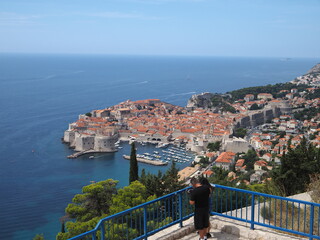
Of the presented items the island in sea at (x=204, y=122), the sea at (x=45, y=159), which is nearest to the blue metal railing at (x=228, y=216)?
the sea at (x=45, y=159)

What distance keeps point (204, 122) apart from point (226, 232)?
3454 cm

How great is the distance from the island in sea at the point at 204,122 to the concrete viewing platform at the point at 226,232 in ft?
68.9

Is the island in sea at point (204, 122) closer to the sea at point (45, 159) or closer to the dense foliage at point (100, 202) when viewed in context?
the sea at point (45, 159)

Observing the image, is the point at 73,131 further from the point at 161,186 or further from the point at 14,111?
the point at 161,186

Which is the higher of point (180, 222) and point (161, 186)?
point (180, 222)

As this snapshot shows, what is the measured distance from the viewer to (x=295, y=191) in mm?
6137

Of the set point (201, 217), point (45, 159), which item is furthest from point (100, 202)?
point (45, 159)

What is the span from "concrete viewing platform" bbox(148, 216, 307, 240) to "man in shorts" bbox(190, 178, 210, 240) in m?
0.29

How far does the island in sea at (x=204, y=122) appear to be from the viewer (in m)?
30.7

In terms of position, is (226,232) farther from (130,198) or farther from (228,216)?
(130,198)

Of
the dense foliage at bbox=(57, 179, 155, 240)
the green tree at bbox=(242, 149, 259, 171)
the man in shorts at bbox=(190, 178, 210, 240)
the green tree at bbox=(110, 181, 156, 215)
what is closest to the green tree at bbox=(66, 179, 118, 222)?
the dense foliage at bbox=(57, 179, 155, 240)

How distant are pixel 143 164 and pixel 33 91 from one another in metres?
→ 39.6

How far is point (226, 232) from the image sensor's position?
339cm

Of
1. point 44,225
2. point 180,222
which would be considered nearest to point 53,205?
point 44,225
